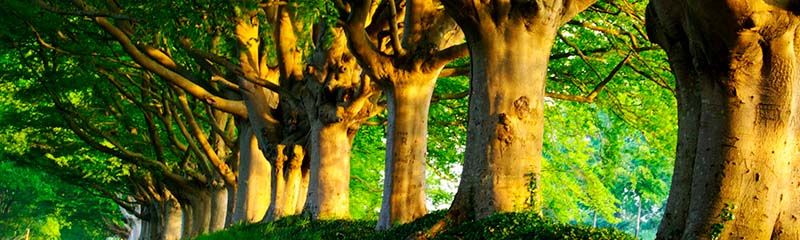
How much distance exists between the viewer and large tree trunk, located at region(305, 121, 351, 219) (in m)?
15.2

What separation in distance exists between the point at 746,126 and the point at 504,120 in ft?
12.1

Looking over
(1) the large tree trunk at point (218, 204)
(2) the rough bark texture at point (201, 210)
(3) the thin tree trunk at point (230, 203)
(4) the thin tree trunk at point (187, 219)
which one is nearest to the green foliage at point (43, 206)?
(4) the thin tree trunk at point (187, 219)

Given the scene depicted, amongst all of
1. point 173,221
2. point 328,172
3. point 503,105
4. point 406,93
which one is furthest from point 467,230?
point 173,221

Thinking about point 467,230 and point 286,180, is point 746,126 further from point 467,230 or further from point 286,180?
point 286,180

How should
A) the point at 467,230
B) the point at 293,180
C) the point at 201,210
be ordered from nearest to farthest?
the point at 467,230, the point at 293,180, the point at 201,210

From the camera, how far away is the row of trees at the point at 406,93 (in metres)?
5.14

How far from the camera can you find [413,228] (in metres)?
8.80

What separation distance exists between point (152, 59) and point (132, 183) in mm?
A: 17860

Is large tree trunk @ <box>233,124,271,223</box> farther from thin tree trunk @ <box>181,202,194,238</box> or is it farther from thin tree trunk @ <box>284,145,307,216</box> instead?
thin tree trunk @ <box>181,202,194,238</box>

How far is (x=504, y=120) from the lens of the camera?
8.66m

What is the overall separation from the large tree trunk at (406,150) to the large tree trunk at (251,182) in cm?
723

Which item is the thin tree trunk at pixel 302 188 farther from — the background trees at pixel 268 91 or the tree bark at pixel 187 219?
the tree bark at pixel 187 219

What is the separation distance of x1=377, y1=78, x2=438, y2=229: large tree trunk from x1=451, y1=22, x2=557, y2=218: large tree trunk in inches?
119

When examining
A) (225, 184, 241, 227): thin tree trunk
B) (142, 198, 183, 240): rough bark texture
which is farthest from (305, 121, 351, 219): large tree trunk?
(142, 198, 183, 240): rough bark texture
